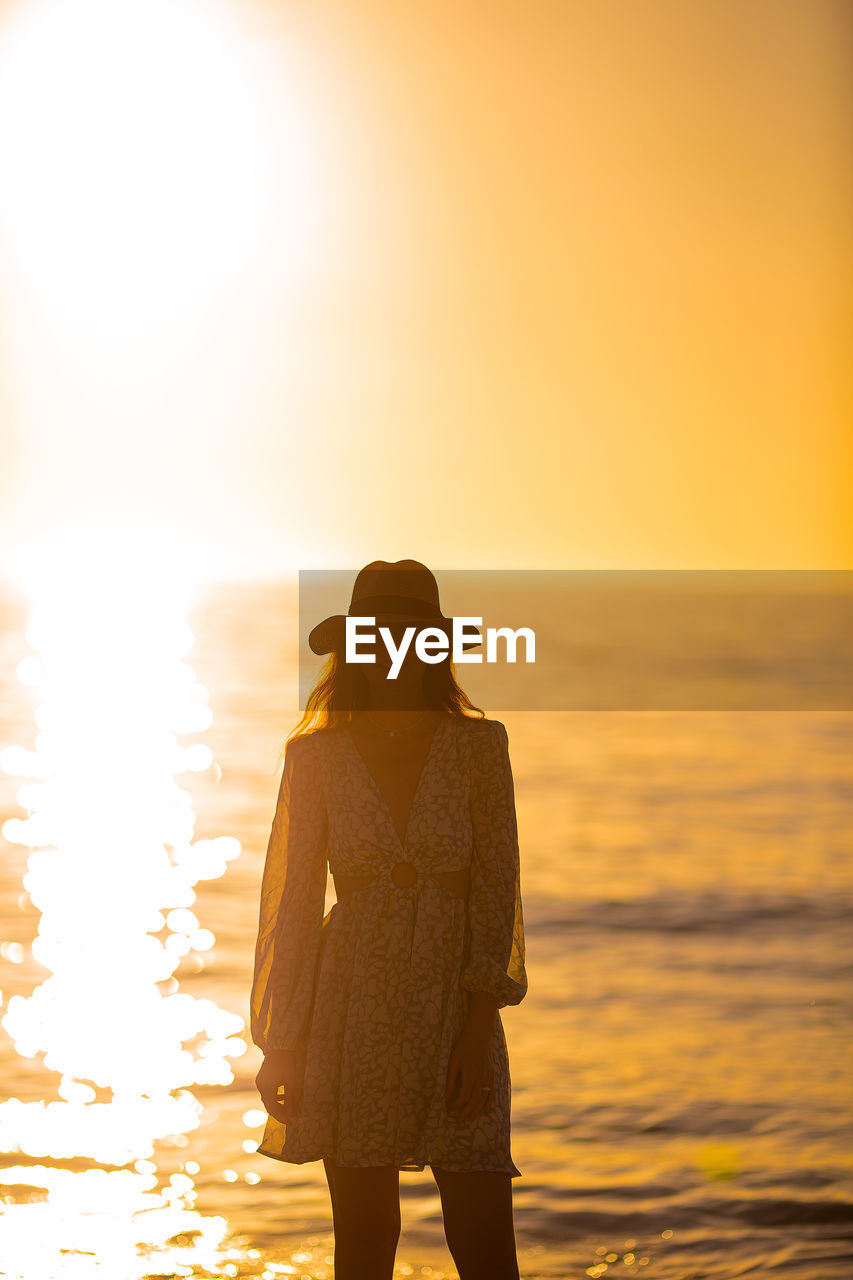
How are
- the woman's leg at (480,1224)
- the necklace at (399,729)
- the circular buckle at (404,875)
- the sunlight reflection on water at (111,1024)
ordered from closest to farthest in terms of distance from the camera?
the woman's leg at (480,1224)
the circular buckle at (404,875)
the necklace at (399,729)
the sunlight reflection on water at (111,1024)

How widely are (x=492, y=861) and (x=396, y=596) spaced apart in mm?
594

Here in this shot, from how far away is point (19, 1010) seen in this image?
316 inches

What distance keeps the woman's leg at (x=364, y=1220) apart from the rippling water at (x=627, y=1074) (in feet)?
6.32

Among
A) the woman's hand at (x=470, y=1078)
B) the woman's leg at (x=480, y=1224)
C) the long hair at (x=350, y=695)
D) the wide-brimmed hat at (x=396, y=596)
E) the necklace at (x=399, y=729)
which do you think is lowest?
the woman's leg at (x=480, y=1224)

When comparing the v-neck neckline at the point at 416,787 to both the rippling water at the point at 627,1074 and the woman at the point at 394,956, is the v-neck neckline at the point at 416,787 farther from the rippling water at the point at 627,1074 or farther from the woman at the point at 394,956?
the rippling water at the point at 627,1074

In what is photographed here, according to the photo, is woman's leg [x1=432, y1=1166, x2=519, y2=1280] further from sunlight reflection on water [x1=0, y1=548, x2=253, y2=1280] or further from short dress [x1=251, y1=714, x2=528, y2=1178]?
sunlight reflection on water [x1=0, y1=548, x2=253, y2=1280]

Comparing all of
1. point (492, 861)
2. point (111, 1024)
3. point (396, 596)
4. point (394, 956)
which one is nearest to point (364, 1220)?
point (394, 956)

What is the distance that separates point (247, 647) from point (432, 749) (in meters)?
55.1

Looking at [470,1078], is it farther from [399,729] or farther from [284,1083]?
[399,729]

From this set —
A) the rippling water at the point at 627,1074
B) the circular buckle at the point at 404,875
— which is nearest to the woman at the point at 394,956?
the circular buckle at the point at 404,875

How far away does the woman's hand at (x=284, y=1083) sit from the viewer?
310 centimetres

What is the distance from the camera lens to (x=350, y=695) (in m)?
3.28

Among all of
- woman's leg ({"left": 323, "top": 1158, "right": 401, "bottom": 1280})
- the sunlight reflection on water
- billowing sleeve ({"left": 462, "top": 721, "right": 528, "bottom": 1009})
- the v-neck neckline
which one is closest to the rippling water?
the sunlight reflection on water

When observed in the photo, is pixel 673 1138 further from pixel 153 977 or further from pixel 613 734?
pixel 613 734
